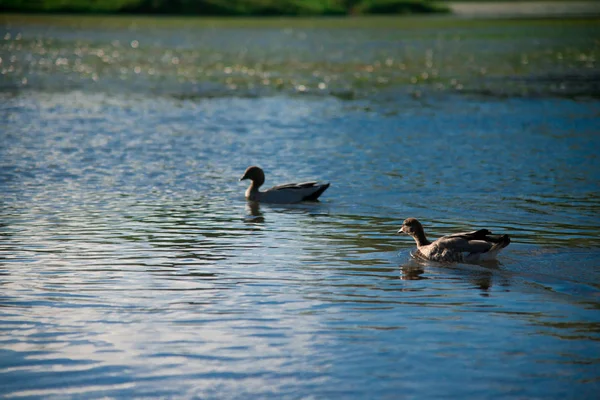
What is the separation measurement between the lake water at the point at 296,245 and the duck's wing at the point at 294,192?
12.3 inches

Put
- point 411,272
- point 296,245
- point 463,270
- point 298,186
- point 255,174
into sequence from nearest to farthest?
1. point 411,272
2. point 463,270
3. point 296,245
4. point 298,186
5. point 255,174

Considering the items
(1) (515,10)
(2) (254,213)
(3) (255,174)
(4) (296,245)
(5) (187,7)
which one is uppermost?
(1) (515,10)

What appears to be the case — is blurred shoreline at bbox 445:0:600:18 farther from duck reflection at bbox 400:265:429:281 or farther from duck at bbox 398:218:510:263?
duck reflection at bbox 400:265:429:281

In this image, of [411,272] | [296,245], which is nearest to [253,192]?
[296,245]

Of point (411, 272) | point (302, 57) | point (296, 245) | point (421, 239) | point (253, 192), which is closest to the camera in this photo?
point (411, 272)

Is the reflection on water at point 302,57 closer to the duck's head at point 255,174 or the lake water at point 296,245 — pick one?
the lake water at point 296,245

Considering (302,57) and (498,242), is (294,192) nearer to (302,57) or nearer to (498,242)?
(498,242)

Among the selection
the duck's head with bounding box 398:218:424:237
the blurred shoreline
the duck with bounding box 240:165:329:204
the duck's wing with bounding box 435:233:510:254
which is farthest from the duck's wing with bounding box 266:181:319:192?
the blurred shoreline

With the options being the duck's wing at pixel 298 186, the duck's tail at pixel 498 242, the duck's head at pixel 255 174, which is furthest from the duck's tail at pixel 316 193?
the duck's tail at pixel 498 242

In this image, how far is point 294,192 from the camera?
20422mm

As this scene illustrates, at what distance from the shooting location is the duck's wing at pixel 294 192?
2027cm

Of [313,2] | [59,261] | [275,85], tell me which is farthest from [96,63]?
[313,2]

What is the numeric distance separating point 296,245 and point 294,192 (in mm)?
4063

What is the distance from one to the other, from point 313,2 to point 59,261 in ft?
354
